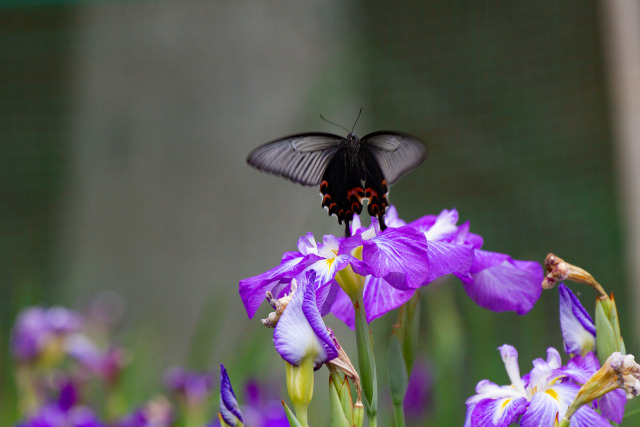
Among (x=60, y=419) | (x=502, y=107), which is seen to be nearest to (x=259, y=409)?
(x=60, y=419)

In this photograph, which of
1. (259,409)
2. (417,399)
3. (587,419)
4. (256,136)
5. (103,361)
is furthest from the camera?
(256,136)

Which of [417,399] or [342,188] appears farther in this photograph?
[417,399]

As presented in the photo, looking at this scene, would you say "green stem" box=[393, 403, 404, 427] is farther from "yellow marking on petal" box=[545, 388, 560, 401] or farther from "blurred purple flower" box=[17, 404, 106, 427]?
"blurred purple flower" box=[17, 404, 106, 427]

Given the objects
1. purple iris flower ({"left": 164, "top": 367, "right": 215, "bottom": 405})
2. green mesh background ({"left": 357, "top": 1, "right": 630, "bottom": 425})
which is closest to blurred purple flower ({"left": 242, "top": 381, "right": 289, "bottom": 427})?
purple iris flower ({"left": 164, "top": 367, "right": 215, "bottom": 405})

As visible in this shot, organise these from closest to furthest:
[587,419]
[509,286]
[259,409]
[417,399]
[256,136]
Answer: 1. [587,419]
2. [509,286]
3. [259,409]
4. [417,399]
5. [256,136]

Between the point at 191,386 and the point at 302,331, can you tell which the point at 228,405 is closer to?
the point at 302,331

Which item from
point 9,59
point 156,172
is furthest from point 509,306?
point 9,59

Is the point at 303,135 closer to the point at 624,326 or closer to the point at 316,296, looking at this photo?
the point at 316,296
